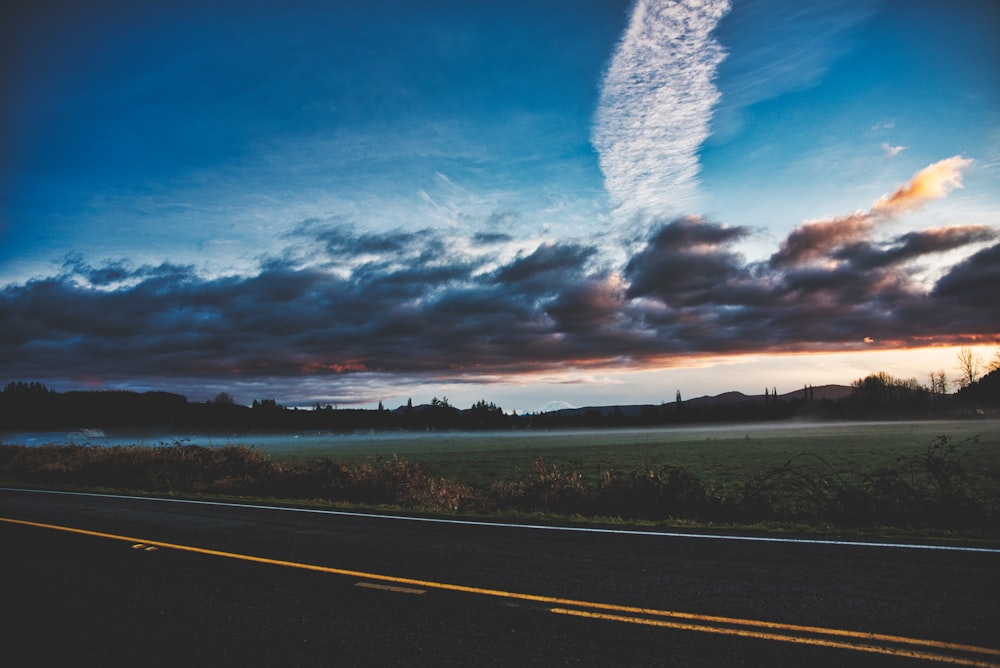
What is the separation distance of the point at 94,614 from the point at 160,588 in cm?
101

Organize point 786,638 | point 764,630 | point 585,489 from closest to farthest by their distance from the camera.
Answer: point 786,638, point 764,630, point 585,489

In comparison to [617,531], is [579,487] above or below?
below

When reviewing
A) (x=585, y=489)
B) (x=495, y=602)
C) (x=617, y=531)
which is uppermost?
(x=495, y=602)

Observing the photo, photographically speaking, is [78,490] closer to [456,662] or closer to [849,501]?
[456,662]

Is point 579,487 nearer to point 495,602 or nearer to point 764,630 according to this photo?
point 495,602

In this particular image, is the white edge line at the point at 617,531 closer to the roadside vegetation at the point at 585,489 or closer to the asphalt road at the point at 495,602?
the asphalt road at the point at 495,602

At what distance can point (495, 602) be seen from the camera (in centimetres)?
643

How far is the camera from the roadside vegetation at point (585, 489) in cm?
1245

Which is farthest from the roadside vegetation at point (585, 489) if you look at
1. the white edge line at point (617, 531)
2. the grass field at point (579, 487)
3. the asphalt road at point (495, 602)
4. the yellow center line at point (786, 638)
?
the yellow center line at point (786, 638)

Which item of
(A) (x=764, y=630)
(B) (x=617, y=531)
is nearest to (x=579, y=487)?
(B) (x=617, y=531)

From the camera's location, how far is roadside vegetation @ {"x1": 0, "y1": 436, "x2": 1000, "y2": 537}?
490 inches

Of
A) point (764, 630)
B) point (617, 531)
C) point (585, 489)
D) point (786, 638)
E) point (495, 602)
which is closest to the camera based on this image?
point (786, 638)

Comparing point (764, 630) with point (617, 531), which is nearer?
point (764, 630)

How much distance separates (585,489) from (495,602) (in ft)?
34.1
